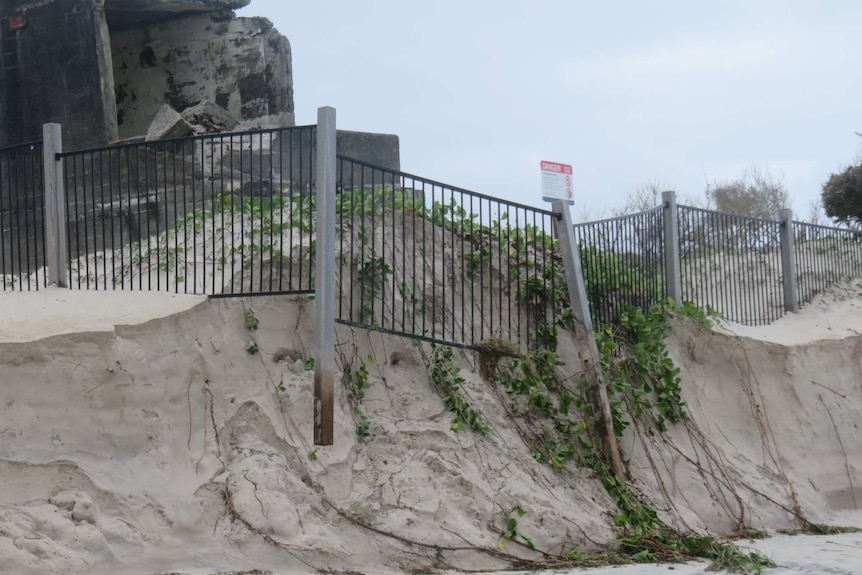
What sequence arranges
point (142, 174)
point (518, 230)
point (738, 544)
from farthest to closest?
1. point (142, 174)
2. point (518, 230)
3. point (738, 544)

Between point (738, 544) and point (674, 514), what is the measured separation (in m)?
0.56

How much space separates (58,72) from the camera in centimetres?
1361

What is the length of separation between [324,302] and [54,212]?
230cm

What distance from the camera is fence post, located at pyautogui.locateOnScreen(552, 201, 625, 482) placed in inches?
357

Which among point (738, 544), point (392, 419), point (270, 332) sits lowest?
point (738, 544)

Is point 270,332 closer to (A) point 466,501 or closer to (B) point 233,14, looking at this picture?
(A) point 466,501

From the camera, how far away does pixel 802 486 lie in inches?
402

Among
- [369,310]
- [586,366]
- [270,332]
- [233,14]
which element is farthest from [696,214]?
[233,14]

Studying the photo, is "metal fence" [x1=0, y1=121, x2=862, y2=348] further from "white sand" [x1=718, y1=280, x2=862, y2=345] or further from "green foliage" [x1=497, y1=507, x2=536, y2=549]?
"green foliage" [x1=497, y1=507, x2=536, y2=549]

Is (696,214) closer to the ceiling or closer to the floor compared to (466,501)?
closer to the ceiling

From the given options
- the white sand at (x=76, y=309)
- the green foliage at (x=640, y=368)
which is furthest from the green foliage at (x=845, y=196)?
the white sand at (x=76, y=309)

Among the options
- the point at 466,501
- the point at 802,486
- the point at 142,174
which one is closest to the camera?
the point at 466,501

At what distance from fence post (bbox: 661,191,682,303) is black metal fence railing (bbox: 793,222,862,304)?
264 cm

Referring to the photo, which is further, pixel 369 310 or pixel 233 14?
pixel 233 14
